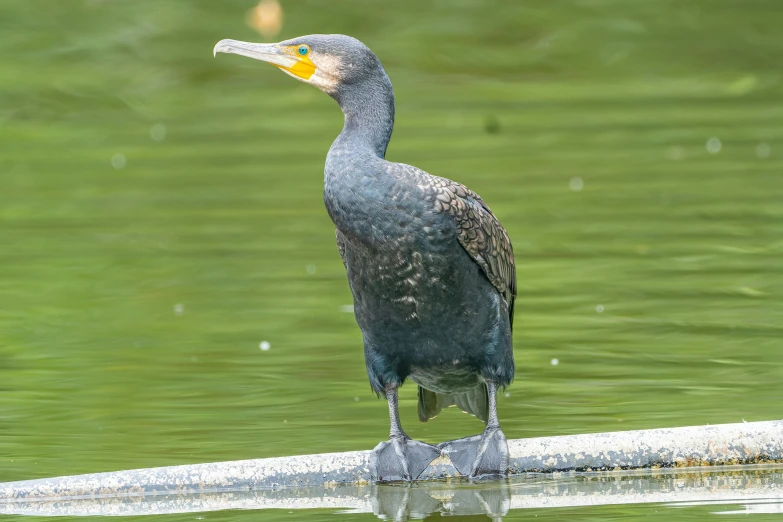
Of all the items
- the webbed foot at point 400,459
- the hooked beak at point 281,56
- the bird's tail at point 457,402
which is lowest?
the bird's tail at point 457,402

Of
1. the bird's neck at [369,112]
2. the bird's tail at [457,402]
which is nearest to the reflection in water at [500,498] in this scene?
the bird's tail at [457,402]

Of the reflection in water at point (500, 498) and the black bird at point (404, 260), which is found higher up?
the black bird at point (404, 260)

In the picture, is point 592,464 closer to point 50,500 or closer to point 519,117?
point 50,500

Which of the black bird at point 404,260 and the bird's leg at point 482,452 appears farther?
the bird's leg at point 482,452

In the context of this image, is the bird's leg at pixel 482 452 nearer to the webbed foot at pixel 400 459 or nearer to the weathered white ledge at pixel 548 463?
the webbed foot at pixel 400 459

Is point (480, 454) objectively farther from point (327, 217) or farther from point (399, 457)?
point (327, 217)

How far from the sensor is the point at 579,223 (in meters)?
12.1

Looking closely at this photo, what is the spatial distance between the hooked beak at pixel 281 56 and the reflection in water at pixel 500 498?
1578 millimetres

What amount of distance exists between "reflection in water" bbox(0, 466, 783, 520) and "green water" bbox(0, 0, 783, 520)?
0.15m

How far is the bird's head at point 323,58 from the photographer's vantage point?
6059 millimetres

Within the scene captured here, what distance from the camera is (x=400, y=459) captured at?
6023 millimetres

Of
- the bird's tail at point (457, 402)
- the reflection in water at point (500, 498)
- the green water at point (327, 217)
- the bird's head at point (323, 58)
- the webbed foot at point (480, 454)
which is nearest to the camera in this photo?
the reflection in water at point (500, 498)

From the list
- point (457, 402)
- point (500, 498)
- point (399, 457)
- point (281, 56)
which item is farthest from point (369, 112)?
point (500, 498)

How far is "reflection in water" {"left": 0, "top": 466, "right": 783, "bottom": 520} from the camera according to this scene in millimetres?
5641
